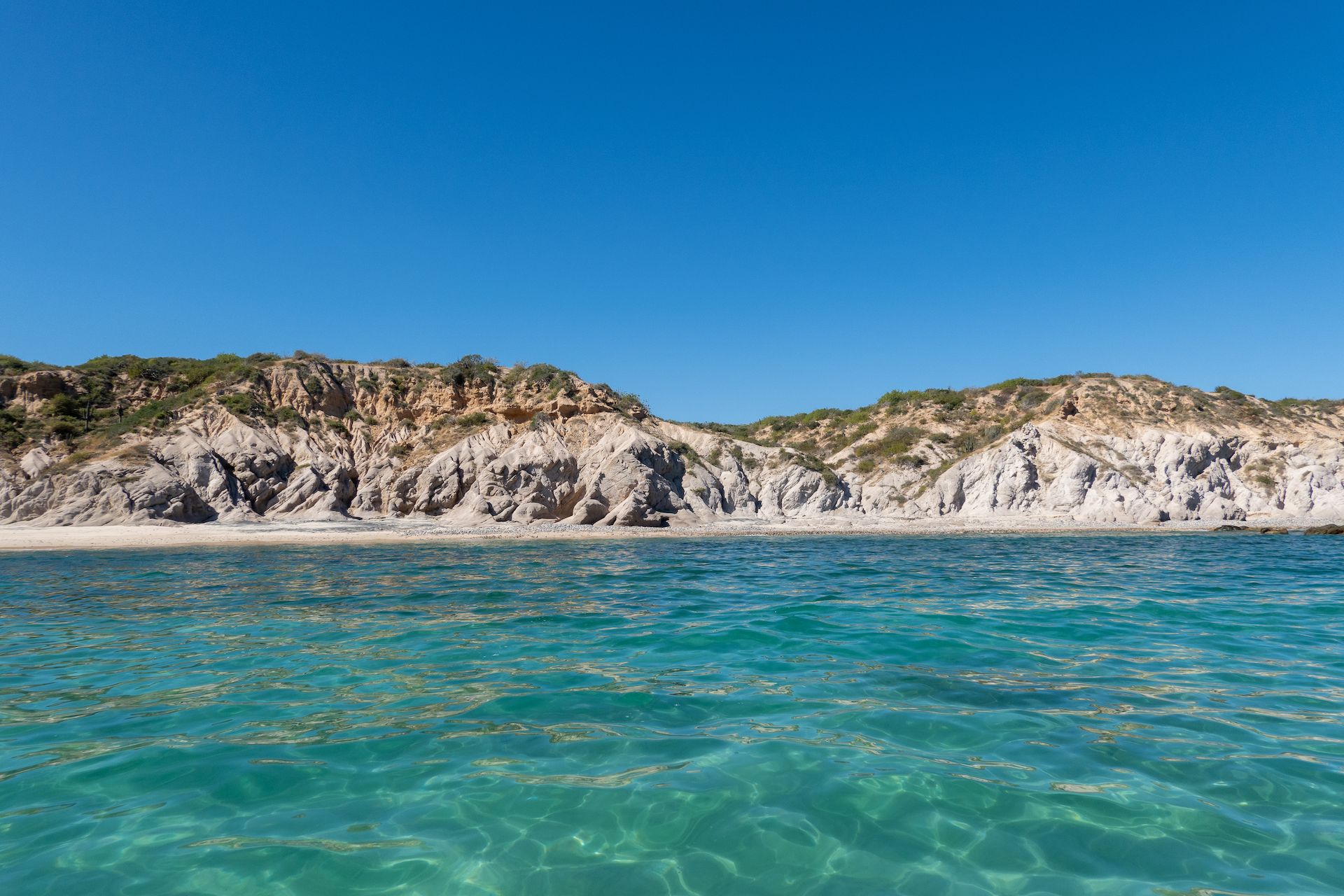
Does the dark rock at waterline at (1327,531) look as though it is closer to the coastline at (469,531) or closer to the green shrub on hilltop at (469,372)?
the coastline at (469,531)

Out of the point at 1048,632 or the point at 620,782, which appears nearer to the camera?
the point at 620,782

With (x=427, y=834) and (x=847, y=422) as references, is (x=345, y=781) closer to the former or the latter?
(x=427, y=834)

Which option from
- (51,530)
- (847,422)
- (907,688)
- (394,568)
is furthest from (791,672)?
(847,422)

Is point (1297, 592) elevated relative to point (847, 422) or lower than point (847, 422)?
lower

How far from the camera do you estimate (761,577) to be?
16469 millimetres

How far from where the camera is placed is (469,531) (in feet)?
108

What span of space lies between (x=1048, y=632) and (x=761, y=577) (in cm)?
767

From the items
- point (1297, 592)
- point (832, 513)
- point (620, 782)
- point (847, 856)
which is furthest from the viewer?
point (832, 513)

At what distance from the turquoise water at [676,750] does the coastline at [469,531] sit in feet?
60.1

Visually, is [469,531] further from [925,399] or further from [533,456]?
[925,399]

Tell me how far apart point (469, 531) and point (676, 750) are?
1151 inches

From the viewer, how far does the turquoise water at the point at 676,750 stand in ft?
12.2

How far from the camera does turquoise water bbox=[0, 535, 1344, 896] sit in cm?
371

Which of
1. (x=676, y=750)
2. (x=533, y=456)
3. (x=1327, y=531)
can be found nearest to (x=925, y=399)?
(x=1327, y=531)
